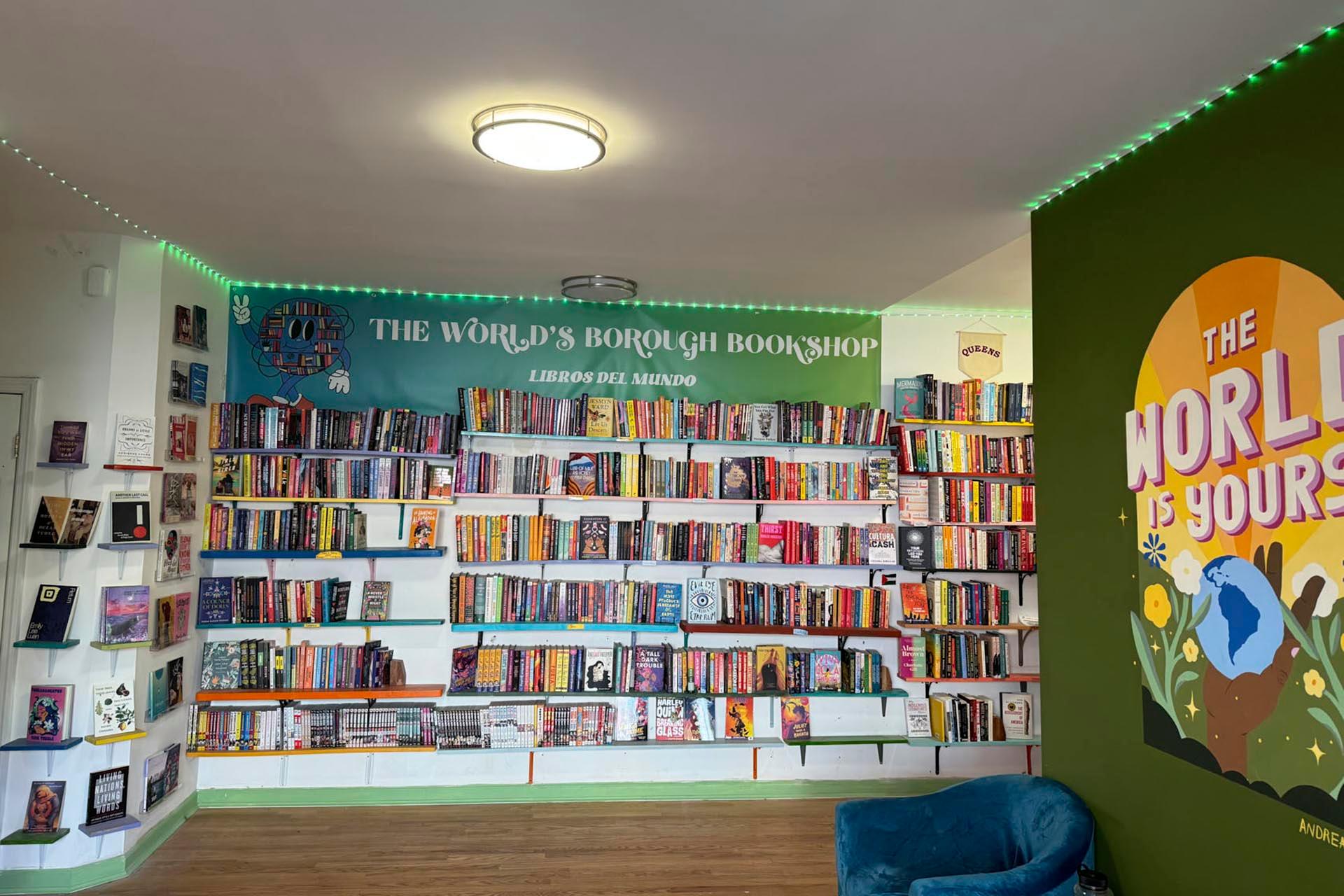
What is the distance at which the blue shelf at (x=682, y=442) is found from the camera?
462cm

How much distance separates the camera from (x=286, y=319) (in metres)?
4.67

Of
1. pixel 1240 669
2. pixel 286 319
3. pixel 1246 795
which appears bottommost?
pixel 1246 795

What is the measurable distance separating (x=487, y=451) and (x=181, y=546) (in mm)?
1617

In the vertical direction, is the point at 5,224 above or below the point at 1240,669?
above

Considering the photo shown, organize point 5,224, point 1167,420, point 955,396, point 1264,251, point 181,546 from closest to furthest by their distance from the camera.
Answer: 1. point 1264,251
2. point 1167,420
3. point 5,224
4. point 181,546
5. point 955,396

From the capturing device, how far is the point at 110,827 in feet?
11.7

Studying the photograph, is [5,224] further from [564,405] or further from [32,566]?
[564,405]

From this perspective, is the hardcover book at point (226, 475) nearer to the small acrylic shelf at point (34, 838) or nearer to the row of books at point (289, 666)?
the row of books at point (289, 666)

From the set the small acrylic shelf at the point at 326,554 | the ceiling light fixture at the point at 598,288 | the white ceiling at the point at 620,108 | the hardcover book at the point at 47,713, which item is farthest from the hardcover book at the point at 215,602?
the ceiling light fixture at the point at 598,288

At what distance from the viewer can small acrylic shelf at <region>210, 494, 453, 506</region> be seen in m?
4.41

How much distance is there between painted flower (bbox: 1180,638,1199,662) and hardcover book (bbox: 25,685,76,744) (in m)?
4.36

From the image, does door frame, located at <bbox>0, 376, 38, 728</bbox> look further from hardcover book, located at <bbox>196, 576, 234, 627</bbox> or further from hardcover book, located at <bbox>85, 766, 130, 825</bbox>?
hardcover book, located at <bbox>196, 576, 234, 627</bbox>

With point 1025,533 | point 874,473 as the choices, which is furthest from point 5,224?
point 1025,533

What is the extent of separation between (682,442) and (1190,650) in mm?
2956
